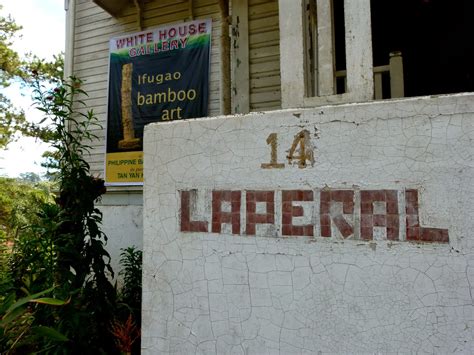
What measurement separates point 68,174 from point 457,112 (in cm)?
290

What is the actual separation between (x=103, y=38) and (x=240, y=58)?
254cm

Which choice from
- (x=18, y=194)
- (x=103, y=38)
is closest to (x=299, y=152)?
(x=103, y=38)

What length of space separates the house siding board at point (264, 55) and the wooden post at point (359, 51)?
2689mm

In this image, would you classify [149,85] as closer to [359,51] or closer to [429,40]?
[359,51]

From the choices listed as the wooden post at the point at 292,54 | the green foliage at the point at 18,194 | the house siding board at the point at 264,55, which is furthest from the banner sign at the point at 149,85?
the green foliage at the point at 18,194

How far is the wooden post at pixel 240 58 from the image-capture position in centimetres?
495

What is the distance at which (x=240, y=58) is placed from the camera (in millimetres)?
4992

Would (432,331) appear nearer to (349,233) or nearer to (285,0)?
(349,233)

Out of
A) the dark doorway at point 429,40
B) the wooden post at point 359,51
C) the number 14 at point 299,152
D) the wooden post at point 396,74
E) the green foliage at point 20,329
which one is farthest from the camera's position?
the dark doorway at point 429,40

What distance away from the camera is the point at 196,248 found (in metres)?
2.13

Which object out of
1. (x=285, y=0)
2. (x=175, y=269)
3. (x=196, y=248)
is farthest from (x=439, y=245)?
(x=285, y=0)

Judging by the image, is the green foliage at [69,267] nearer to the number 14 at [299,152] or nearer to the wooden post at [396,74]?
the number 14 at [299,152]

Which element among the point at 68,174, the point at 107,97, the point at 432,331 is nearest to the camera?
the point at 432,331

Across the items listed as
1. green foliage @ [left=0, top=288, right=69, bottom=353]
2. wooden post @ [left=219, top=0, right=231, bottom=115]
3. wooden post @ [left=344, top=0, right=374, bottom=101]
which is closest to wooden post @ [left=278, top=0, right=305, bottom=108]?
wooden post @ [left=344, top=0, right=374, bottom=101]
